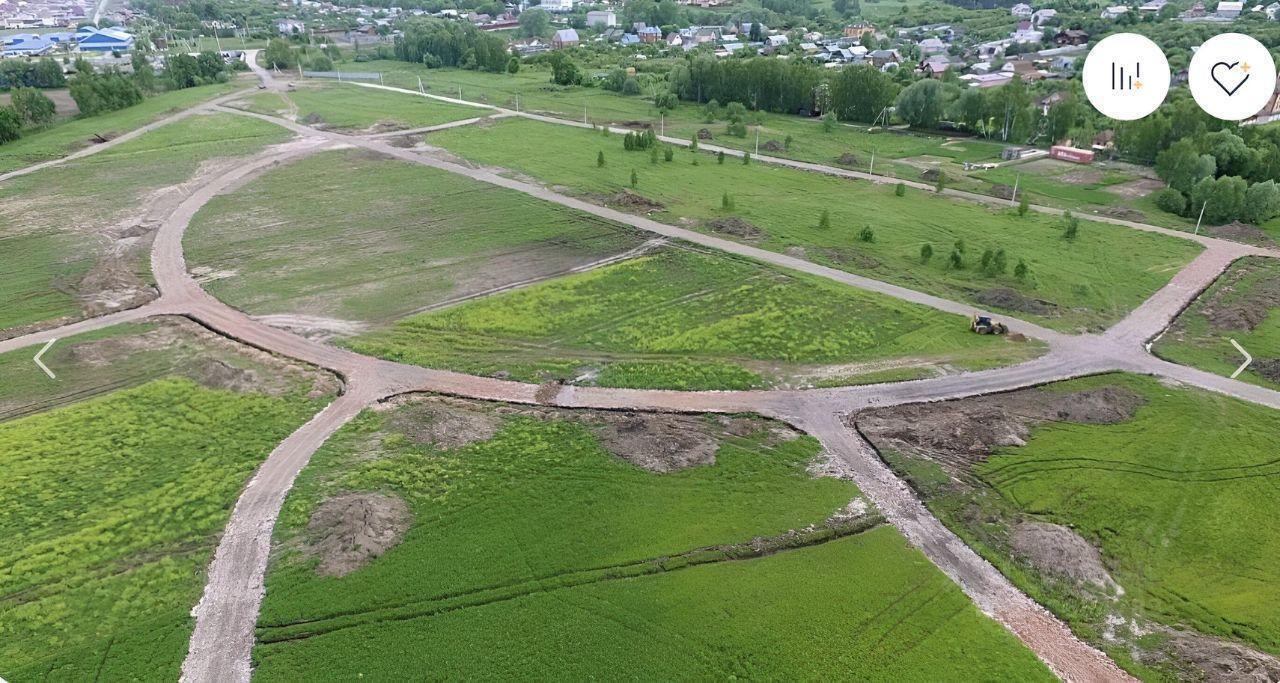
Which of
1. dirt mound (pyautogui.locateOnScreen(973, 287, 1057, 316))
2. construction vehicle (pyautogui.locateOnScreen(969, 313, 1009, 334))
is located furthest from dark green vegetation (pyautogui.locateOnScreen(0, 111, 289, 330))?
dirt mound (pyautogui.locateOnScreen(973, 287, 1057, 316))

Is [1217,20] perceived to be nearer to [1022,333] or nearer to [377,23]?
[1022,333]

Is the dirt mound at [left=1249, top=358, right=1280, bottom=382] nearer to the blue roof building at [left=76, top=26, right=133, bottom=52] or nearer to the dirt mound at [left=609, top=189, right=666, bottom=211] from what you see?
the dirt mound at [left=609, top=189, right=666, bottom=211]

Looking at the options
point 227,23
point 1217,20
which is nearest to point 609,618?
point 1217,20

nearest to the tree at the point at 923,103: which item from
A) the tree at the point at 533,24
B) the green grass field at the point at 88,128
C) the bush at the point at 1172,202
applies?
the bush at the point at 1172,202

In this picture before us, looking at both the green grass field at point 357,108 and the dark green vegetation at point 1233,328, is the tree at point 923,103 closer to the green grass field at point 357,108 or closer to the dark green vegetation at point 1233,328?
the dark green vegetation at point 1233,328

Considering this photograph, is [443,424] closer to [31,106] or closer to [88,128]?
[88,128]

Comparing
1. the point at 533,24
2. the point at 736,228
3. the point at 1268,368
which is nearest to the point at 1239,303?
the point at 1268,368
